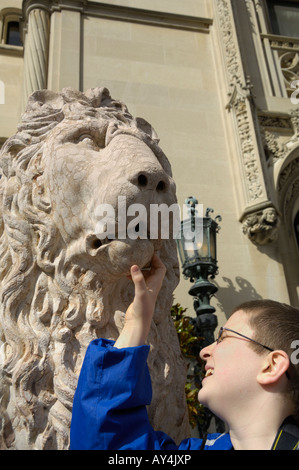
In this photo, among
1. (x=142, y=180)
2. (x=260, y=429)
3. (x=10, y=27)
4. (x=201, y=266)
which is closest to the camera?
(x=260, y=429)

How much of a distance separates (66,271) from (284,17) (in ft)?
28.6

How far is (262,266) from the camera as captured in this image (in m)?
5.59

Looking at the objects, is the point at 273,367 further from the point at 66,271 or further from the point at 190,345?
the point at 190,345

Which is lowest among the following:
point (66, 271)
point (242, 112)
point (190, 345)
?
point (66, 271)

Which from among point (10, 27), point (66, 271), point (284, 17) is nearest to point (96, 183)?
point (66, 271)

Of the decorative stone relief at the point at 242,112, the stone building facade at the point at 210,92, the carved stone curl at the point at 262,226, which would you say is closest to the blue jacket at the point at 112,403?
the stone building facade at the point at 210,92

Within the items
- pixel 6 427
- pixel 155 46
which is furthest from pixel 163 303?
pixel 155 46

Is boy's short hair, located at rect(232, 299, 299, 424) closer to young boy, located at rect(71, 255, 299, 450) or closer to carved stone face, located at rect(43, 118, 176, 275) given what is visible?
young boy, located at rect(71, 255, 299, 450)

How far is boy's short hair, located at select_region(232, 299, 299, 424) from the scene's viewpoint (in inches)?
45.8

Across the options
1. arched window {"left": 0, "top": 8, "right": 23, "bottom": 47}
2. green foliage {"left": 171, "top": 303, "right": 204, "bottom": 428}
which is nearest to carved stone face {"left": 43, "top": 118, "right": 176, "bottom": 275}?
green foliage {"left": 171, "top": 303, "right": 204, "bottom": 428}

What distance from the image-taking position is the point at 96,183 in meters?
1.51

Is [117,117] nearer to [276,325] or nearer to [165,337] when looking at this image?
[165,337]

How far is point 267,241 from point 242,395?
4736 millimetres

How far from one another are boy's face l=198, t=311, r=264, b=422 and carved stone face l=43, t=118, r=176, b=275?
40 centimetres
